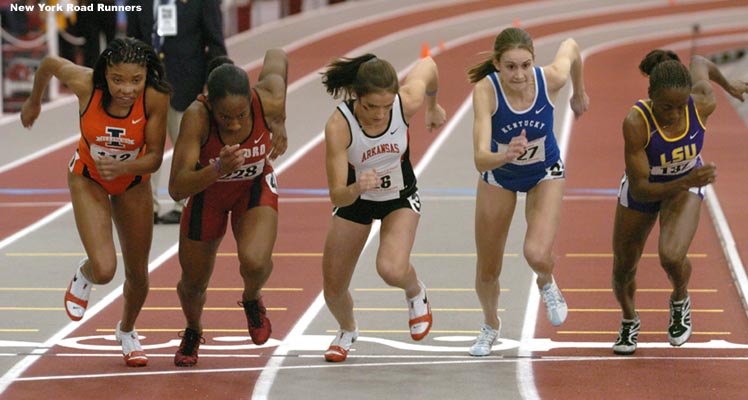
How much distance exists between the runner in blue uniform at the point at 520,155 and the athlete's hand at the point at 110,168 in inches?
79.5

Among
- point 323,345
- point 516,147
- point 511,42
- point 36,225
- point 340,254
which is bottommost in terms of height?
point 323,345

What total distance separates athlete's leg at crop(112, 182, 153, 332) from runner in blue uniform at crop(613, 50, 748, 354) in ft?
9.39

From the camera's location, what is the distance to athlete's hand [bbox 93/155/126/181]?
307 inches

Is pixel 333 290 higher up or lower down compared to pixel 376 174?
lower down

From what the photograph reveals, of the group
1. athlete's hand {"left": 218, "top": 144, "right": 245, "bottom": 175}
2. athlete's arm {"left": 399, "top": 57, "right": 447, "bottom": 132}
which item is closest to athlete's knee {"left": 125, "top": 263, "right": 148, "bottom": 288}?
athlete's hand {"left": 218, "top": 144, "right": 245, "bottom": 175}

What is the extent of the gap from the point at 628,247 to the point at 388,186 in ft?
5.22

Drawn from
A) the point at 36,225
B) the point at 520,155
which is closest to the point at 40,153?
the point at 36,225

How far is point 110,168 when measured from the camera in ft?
25.6

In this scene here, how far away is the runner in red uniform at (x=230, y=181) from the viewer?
774cm

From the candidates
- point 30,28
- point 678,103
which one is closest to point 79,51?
point 30,28

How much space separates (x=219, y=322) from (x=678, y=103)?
3.60 m

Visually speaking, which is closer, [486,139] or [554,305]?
[486,139]

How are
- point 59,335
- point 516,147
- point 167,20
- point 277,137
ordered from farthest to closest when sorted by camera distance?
point 167,20 → point 59,335 → point 277,137 → point 516,147

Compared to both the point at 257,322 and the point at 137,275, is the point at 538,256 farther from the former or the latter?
the point at 137,275
